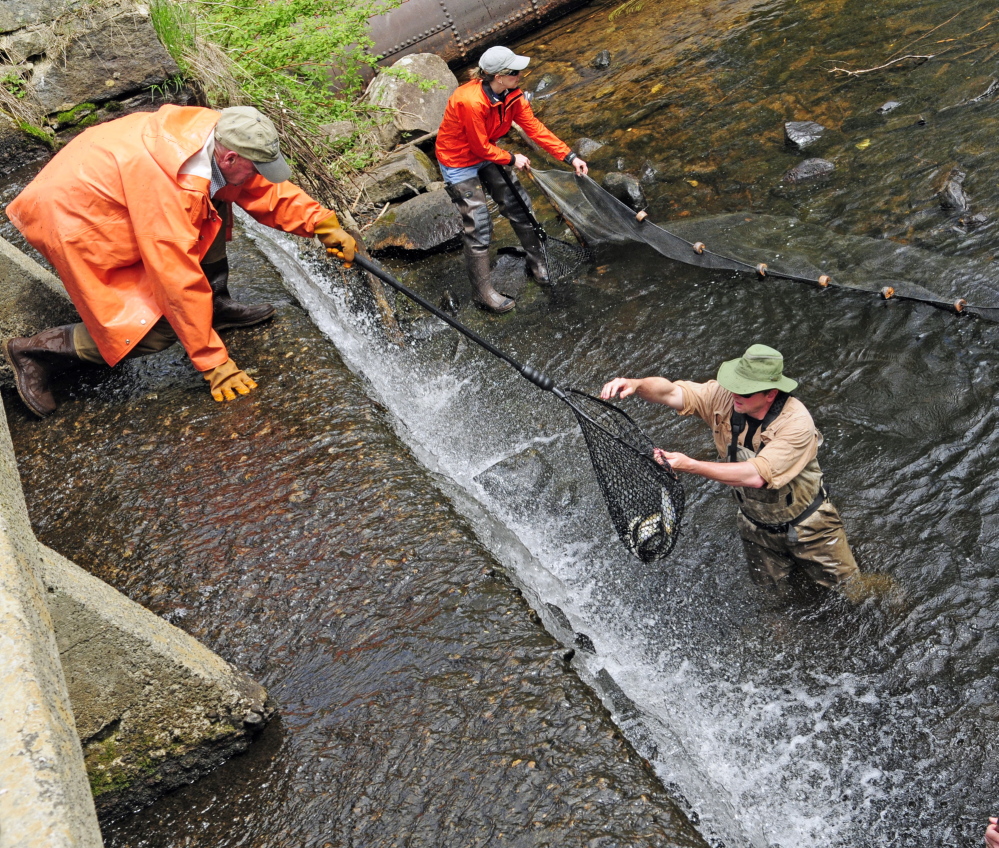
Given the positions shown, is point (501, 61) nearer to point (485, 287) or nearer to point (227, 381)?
point (485, 287)

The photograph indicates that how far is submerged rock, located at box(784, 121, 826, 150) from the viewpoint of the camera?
25.7 feet

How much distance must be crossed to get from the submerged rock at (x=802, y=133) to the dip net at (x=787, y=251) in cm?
153

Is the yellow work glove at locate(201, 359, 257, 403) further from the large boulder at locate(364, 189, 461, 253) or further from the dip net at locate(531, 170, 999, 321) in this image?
the dip net at locate(531, 170, 999, 321)

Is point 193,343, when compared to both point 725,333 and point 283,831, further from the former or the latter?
point 725,333

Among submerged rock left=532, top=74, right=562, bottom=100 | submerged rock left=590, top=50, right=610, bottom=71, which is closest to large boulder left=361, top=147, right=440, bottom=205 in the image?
submerged rock left=532, top=74, right=562, bottom=100

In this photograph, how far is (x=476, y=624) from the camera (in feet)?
11.3

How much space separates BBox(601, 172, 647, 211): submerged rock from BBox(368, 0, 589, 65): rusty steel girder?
17.6 ft

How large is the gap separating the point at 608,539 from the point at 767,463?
143 centimetres

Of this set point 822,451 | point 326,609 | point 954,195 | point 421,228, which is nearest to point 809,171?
point 954,195

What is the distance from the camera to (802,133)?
312 inches

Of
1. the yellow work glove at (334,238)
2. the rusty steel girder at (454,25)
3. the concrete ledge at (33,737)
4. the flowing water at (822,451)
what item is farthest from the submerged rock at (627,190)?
the concrete ledge at (33,737)

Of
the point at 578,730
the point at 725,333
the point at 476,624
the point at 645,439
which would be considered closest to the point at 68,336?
the point at 476,624

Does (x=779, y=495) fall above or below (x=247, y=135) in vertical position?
below

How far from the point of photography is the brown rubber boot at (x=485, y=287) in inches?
273
